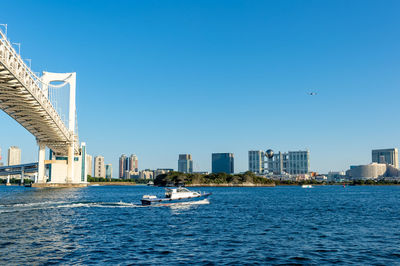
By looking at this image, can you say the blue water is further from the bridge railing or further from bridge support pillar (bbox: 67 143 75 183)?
bridge support pillar (bbox: 67 143 75 183)

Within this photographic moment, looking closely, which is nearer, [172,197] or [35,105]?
[172,197]

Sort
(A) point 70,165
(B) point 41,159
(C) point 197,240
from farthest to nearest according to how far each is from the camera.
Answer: (A) point 70,165, (B) point 41,159, (C) point 197,240

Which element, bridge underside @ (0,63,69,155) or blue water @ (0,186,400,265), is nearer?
blue water @ (0,186,400,265)

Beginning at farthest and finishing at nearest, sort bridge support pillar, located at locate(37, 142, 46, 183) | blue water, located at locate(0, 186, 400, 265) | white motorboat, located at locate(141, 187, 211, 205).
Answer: bridge support pillar, located at locate(37, 142, 46, 183) < white motorboat, located at locate(141, 187, 211, 205) < blue water, located at locate(0, 186, 400, 265)

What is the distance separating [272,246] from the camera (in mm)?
22594

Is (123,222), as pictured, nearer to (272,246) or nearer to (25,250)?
(25,250)

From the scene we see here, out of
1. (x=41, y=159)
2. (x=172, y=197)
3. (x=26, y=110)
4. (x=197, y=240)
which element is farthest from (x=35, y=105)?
(x=41, y=159)

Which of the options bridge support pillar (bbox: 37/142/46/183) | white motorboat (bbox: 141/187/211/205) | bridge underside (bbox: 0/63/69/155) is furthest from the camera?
bridge support pillar (bbox: 37/142/46/183)

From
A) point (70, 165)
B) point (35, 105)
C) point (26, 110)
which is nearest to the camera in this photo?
point (35, 105)

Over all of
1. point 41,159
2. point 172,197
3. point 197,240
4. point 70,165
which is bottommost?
point 197,240

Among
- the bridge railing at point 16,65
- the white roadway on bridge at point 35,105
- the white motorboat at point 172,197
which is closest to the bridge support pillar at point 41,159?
the white roadway on bridge at point 35,105

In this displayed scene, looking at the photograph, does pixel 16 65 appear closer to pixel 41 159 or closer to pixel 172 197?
pixel 172 197

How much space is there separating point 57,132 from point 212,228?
71.2 metres

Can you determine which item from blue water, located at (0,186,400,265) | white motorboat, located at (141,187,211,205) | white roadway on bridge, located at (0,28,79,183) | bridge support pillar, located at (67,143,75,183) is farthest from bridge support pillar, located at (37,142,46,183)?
blue water, located at (0,186,400,265)
